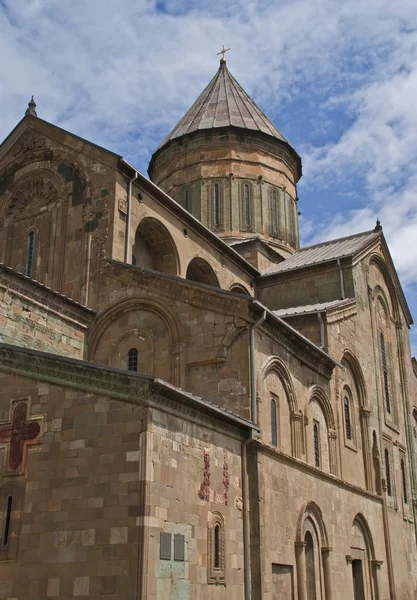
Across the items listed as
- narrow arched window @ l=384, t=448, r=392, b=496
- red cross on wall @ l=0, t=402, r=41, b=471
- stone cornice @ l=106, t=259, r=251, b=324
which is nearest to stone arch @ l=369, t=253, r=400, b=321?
narrow arched window @ l=384, t=448, r=392, b=496

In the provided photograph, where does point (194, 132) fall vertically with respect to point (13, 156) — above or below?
above

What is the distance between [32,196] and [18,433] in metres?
9.90

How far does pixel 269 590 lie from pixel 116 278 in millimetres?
8110

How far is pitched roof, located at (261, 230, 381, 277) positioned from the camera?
2647 centimetres

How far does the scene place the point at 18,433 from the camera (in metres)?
13.4

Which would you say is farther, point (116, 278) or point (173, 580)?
point (116, 278)

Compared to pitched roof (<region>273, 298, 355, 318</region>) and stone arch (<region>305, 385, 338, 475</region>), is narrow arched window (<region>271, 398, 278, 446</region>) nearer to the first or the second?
stone arch (<region>305, 385, 338, 475</region>)

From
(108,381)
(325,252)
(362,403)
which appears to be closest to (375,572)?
(362,403)

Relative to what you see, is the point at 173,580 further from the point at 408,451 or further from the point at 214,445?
the point at 408,451

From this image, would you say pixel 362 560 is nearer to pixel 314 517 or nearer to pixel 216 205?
pixel 314 517

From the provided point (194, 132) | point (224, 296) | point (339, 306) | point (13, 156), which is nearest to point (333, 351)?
point (339, 306)

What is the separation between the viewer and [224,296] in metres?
17.2

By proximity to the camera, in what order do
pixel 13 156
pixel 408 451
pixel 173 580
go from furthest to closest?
pixel 408 451
pixel 13 156
pixel 173 580

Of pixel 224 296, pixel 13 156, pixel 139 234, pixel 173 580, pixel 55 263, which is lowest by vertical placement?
pixel 173 580
